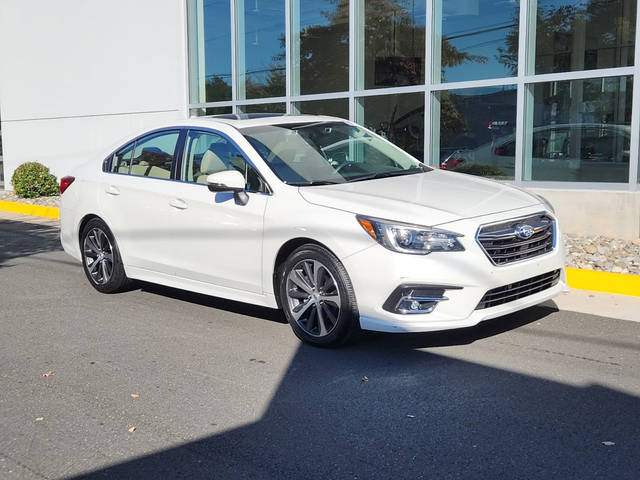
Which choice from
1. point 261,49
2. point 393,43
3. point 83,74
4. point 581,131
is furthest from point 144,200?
point 83,74

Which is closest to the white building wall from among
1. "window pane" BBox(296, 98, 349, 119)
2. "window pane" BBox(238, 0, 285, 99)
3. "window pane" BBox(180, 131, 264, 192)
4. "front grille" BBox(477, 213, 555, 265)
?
"window pane" BBox(238, 0, 285, 99)

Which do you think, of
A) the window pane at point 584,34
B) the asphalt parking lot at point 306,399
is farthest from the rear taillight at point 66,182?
the window pane at point 584,34

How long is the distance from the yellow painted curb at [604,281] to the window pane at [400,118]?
4.65m

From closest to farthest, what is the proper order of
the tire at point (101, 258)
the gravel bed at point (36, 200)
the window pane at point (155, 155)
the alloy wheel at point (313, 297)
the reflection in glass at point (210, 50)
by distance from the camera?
the alloy wheel at point (313, 297) < the window pane at point (155, 155) < the tire at point (101, 258) < the reflection in glass at point (210, 50) < the gravel bed at point (36, 200)

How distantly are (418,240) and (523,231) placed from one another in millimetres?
826

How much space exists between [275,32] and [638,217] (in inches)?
304

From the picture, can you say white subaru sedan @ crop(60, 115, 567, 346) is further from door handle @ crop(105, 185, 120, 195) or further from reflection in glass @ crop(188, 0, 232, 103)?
reflection in glass @ crop(188, 0, 232, 103)

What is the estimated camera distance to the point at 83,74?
59.7 feet

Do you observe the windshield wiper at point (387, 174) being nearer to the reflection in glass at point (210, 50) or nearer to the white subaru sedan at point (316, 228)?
the white subaru sedan at point (316, 228)

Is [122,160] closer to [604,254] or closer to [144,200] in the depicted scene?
[144,200]

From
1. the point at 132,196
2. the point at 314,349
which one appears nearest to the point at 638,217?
the point at 314,349

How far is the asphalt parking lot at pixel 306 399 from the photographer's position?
371 cm

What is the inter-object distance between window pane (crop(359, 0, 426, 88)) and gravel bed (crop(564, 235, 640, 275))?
3909 millimetres

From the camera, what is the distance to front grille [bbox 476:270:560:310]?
17.0 feet
